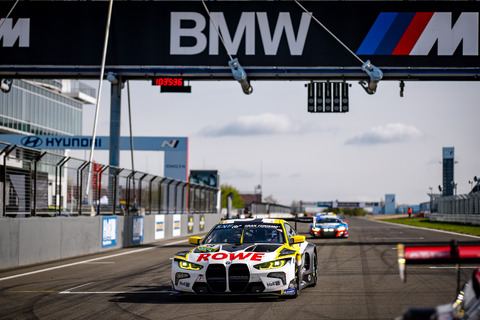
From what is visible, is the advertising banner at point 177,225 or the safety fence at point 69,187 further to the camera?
the advertising banner at point 177,225

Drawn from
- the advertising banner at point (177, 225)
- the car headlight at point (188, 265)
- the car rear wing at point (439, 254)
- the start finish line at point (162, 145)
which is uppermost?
the start finish line at point (162, 145)

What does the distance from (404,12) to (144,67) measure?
35.5ft

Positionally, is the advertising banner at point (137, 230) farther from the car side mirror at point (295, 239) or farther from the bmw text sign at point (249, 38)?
the car side mirror at point (295, 239)

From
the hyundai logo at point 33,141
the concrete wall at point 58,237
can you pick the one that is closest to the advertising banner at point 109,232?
the concrete wall at point 58,237

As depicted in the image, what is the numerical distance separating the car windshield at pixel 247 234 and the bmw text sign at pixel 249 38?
17.6 meters

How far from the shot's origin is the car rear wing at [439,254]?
4297 millimetres

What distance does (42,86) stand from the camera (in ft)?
235

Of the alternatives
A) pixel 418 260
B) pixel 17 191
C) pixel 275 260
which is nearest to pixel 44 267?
pixel 17 191

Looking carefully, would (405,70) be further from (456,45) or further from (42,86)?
(42,86)

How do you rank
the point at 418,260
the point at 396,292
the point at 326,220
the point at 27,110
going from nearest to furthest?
1. the point at 418,260
2. the point at 396,292
3. the point at 326,220
4. the point at 27,110

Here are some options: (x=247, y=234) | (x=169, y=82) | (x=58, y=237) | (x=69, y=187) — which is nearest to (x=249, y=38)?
(x=169, y=82)

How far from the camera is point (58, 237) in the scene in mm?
18859

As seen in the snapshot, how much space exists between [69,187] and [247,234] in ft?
35.6

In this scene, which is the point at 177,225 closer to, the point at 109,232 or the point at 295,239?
the point at 109,232
